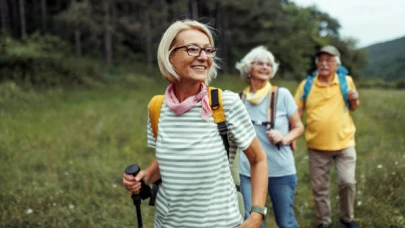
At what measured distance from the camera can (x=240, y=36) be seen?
1305 inches

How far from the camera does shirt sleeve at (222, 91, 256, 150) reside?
179 cm

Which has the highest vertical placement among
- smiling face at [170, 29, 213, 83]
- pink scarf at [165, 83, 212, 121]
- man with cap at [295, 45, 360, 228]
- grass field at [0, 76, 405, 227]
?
smiling face at [170, 29, 213, 83]

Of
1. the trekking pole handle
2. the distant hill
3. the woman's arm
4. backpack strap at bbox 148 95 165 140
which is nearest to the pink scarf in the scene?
backpack strap at bbox 148 95 165 140

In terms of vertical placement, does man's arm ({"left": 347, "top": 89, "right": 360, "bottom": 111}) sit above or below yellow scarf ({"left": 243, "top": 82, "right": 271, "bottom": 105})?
below

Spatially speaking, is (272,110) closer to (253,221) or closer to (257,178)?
(257,178)

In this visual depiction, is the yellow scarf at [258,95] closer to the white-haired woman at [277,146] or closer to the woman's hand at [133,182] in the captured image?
the white-haired woman at [277,146]

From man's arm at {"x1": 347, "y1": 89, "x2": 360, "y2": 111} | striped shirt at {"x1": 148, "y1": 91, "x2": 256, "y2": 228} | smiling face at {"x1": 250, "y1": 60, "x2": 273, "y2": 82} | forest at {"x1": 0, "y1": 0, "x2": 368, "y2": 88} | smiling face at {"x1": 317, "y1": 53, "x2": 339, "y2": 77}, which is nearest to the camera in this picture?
striped shirt at {"x1": 148, "y1": 91, "x2": 256, "y2": 228}

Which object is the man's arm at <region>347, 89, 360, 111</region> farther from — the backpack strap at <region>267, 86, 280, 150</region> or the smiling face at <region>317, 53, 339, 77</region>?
the backpack strap at <region>267, 86, 280, 150</region>

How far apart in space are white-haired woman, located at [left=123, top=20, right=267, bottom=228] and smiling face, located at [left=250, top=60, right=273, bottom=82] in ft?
5.97

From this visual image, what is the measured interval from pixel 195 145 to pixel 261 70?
2.11 metres

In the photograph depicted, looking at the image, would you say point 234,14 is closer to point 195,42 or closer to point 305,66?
point 305,66

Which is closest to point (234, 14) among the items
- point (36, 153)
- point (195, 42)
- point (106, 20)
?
point (106, 20)

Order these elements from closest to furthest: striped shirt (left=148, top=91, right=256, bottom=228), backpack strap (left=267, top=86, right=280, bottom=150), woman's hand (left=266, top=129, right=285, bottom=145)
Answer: striped shirt (left=148, top=91, right=256, bottom=228) < woman's hand (left=266, top=129, right=285, bottom=145) < backpack strap (left=267, top=86, right=280, bottom=150)

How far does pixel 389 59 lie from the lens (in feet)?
17.4
